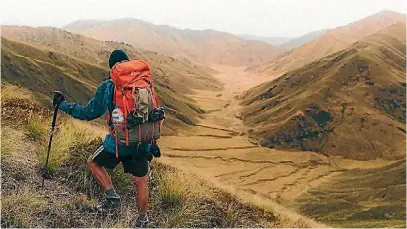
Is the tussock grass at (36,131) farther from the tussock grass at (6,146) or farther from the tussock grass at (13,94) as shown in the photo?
the tussock grass at (13,94)

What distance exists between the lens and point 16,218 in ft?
24.3

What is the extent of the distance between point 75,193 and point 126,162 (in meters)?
2.18

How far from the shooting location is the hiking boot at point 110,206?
865 centimetres

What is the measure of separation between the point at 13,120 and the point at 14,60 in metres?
172

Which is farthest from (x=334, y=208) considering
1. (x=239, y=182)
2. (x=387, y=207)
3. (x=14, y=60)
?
(x=14, y=60)

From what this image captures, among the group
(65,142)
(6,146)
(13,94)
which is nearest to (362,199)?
(13,94)

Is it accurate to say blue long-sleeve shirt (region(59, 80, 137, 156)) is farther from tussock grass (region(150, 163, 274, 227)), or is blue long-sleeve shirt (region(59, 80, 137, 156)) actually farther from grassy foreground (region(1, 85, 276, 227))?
tussock grass (region(150, 163, 274, 227))

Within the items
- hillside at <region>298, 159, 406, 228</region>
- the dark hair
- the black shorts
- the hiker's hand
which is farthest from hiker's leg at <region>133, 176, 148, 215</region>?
hillside at <region>298, 159, 406, 228</region>

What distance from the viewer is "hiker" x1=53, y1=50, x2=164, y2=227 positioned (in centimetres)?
745

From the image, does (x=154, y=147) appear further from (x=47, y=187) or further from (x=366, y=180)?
(x=366, y=180)

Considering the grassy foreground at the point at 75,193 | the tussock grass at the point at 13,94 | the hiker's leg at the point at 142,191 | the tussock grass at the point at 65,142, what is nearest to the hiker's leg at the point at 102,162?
the hiker's leg at the point at 142,191

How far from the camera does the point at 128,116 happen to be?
732cm

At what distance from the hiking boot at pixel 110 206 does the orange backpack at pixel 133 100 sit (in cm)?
161

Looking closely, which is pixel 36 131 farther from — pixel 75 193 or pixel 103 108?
pixel 103 108
